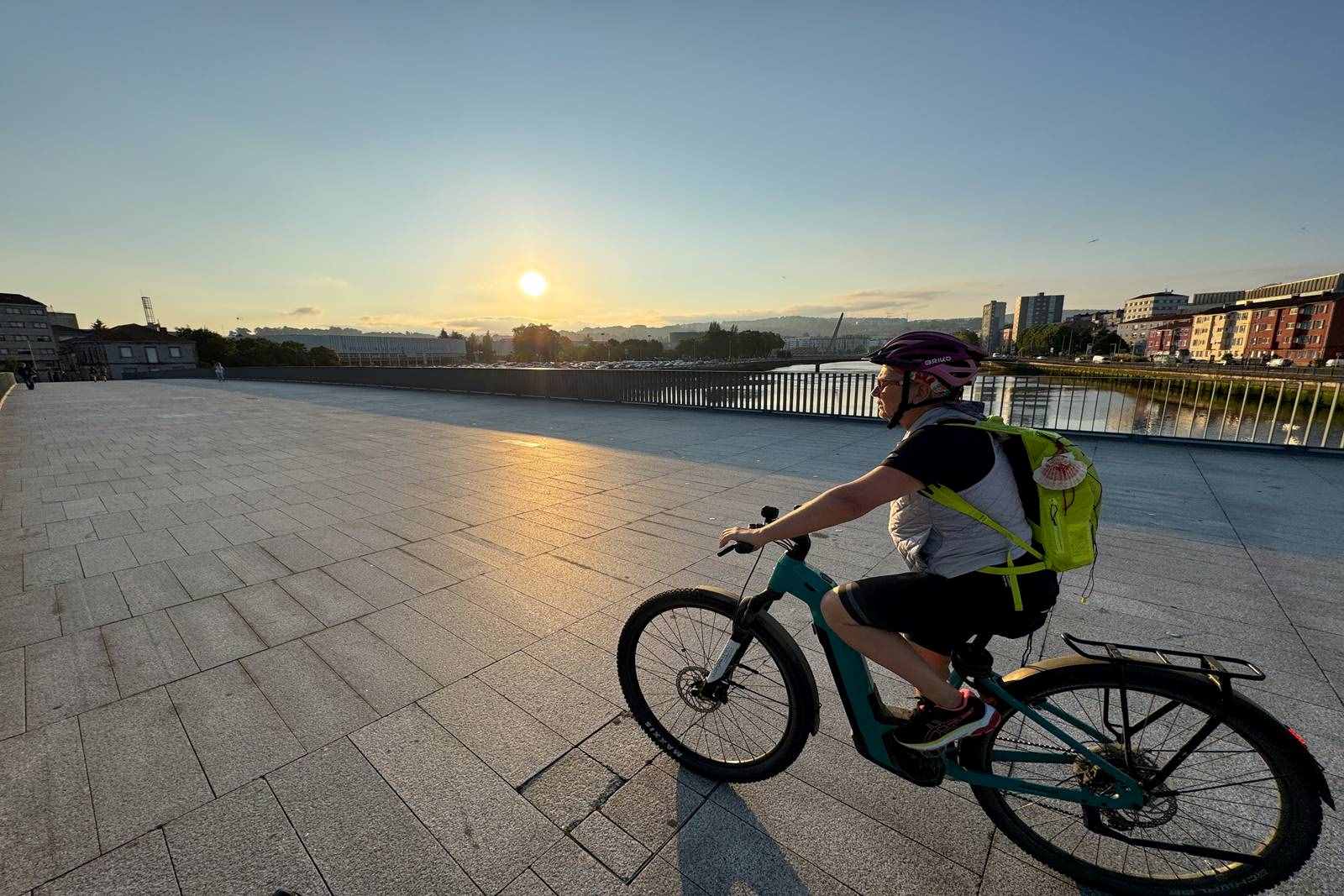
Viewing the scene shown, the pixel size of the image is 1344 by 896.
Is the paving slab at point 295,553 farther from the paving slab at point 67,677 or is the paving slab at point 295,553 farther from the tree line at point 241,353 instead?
the tree line at point 241,353

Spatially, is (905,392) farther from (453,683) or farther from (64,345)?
(64,345)

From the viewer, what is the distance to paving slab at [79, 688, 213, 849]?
210 centimetres

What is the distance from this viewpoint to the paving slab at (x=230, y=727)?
7.67 feet

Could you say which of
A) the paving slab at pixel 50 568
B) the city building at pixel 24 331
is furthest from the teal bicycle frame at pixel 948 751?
the city building at pixel 24 331

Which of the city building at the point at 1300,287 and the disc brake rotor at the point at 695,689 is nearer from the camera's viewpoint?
the disc brake rotor at the point at 695,689

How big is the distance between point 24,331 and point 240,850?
152542 millimetres

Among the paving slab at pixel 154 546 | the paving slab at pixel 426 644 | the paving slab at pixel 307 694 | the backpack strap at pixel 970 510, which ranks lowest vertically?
the paving slab at pixel 426 644

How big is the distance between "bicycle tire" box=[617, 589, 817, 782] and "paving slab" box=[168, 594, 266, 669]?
97.1 inches

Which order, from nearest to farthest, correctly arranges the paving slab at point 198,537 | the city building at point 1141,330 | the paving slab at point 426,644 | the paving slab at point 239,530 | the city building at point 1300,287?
the paving slab at point 426,644 → the paving slab at point 198,537 → the paving slab at point 239,530 → the city building at point 1300,287 → the city building at point 1141,330

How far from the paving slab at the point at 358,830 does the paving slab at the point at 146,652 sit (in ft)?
4.41

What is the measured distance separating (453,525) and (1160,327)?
168m

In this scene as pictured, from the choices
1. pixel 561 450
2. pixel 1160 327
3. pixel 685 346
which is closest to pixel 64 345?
pixel 685 346

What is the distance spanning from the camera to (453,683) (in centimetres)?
294

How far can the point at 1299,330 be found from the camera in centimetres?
8269
